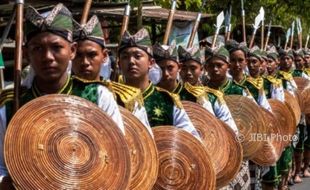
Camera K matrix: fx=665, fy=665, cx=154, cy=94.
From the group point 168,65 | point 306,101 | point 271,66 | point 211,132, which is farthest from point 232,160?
point 306,101

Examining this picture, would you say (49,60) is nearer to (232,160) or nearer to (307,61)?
(232,160)

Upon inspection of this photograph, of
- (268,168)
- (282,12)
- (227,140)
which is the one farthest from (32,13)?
(282,12)

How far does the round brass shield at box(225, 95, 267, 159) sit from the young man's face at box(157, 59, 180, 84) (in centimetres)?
153

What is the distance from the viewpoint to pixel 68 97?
3166 millimetres

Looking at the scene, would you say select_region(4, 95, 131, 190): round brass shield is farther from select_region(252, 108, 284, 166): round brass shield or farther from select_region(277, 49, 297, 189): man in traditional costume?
select_region(277, 49, 297, 189): man in traditional costume

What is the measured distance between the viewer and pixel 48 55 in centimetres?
313

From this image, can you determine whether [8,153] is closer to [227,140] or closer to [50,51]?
[50,51]

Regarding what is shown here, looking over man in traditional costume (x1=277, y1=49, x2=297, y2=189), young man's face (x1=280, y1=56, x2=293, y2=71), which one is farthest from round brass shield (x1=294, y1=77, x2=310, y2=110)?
young man's face (x1=280, y1=56, x2=293, y2=71)

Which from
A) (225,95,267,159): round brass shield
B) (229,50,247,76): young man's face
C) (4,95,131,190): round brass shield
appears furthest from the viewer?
(229,50,247,76): young man's face

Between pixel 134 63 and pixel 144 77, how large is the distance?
0.46 feet

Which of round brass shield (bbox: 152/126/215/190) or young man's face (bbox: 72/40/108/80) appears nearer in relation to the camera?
young man's face (bbox: 72/40/108/80)

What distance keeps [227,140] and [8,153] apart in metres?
2.85

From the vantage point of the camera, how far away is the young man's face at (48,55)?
316cm

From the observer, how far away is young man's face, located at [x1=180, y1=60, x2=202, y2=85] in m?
5.54
